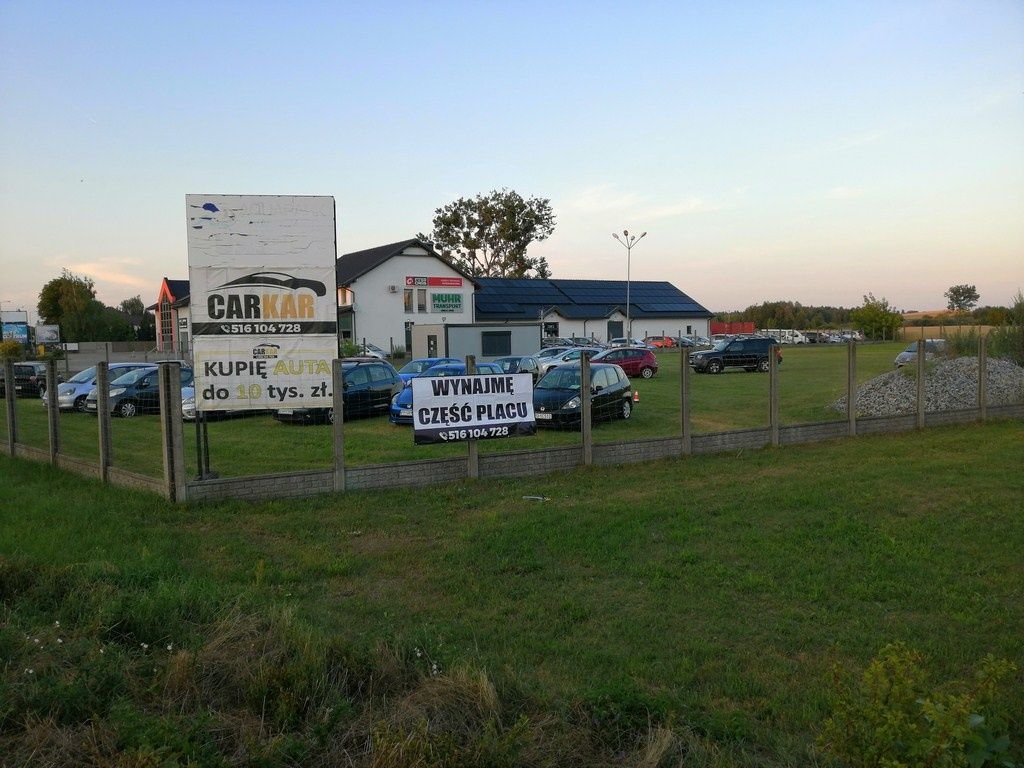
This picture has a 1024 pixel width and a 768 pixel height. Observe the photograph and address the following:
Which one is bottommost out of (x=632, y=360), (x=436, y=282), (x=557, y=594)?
(x=557, y=594)

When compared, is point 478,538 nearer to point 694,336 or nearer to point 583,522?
point 583,522

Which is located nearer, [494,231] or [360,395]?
[360,395]

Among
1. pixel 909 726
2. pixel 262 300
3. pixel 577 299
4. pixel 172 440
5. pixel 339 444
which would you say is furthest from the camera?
pixel 577 299

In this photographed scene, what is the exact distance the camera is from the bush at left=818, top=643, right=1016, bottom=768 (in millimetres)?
2730

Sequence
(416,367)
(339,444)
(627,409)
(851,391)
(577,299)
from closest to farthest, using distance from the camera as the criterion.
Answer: (339,444) → (627,409) → (851,391) → (416,367) → (577,299)

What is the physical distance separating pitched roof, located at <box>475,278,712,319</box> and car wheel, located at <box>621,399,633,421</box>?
53713mm

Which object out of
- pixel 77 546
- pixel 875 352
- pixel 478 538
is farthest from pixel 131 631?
pixel 875 352

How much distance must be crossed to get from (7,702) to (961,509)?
8900mm

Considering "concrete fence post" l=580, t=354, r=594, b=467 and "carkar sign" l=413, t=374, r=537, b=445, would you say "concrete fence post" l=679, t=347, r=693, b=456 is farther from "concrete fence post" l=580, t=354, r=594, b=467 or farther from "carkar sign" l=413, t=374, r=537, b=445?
"carkar sign" l=413, t=374, r=537, b=445

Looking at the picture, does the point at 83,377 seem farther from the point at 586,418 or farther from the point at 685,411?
the point at 685,411

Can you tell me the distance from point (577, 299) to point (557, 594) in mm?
67412

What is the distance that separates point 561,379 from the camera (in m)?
15.3

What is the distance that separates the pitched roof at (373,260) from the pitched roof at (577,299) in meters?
7.77

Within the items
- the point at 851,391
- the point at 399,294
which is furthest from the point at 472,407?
the point at 399,294
